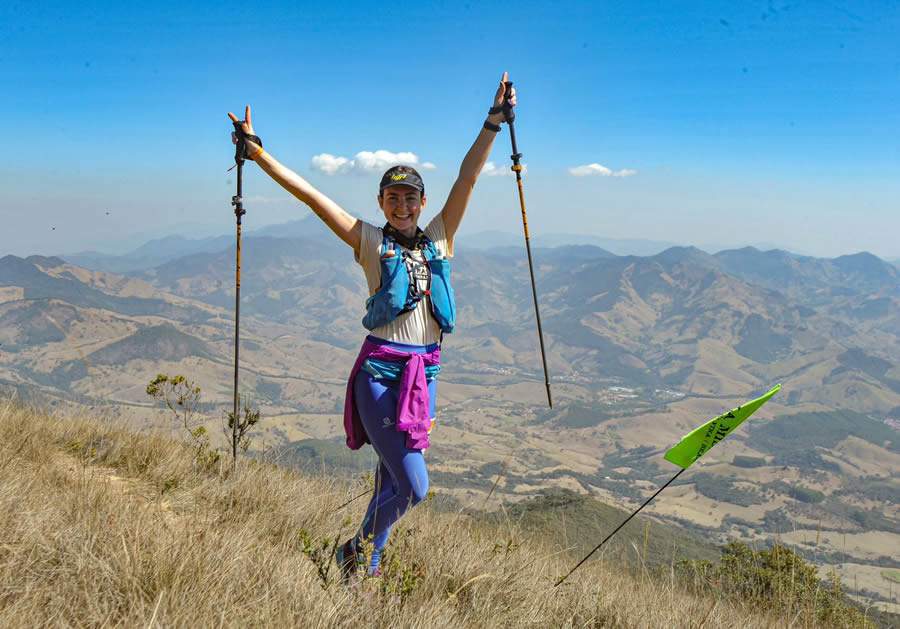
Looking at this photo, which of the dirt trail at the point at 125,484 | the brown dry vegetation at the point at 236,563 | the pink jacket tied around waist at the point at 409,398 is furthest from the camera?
the dirt trail at the point at 125,484

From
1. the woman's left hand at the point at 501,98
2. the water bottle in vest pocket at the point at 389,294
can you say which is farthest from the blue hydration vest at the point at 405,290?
the woman's left hand at the point at 501,98

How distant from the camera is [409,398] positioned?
12.0ft

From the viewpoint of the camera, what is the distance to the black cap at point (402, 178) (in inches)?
157

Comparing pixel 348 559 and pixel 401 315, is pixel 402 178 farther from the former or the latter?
pixel 348 559

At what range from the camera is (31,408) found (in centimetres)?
664

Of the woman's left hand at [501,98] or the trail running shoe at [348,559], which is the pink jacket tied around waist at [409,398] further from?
the woman's left hand at [501,98]

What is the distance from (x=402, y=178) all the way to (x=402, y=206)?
19 cm

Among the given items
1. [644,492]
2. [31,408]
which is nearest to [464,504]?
[31,408]

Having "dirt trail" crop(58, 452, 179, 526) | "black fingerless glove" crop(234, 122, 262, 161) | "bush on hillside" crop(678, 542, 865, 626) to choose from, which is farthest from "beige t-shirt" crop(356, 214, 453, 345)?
"bush on hillside" crop(678, 542, 865, 626)

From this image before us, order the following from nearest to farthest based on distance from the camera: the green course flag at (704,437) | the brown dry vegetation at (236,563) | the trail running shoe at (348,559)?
the brown dry vegetation at (236,563)
the trail running shoe at (348,559)
the green course flag at (704,437)

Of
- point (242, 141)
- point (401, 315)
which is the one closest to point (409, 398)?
point (401, 315)

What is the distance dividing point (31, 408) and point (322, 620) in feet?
19.5

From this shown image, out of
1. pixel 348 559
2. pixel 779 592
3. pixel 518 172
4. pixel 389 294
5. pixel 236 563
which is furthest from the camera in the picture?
pixel 518 172

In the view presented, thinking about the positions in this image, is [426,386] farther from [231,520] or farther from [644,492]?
[644,492]
